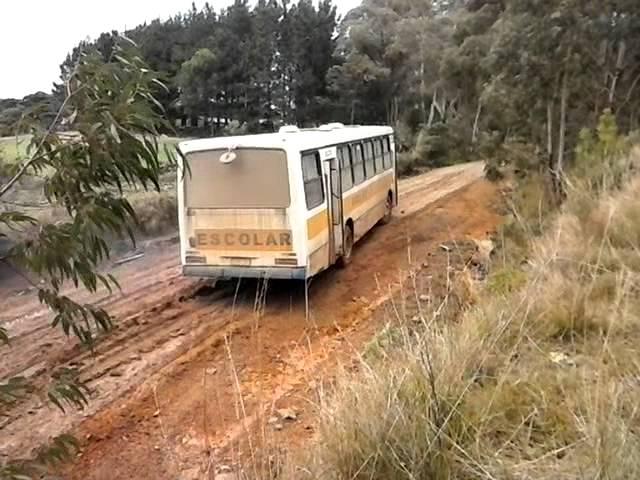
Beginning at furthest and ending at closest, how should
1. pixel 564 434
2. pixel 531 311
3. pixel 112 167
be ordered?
pixel 531 311 → pixel 564 434 → pixel 112 167

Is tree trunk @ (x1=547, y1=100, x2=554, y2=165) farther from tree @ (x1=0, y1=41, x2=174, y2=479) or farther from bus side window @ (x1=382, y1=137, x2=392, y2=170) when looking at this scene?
tree @ (x1=0, y1=41, x2=174, y2=479)

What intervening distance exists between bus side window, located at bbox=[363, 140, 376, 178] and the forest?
439cm

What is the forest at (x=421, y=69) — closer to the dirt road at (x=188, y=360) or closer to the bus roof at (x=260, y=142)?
the dirt road at (x=188, y=360)

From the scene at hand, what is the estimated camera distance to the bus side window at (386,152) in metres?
16.3

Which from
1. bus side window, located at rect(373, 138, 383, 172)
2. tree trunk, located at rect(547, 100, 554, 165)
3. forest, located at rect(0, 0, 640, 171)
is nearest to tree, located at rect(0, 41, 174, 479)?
bus side window, located at rect(373, 138, 383, 172)

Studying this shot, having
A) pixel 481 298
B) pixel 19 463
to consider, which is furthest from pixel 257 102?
pixel 19 463

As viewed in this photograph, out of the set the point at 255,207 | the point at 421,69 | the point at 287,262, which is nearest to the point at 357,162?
the point at 255,207

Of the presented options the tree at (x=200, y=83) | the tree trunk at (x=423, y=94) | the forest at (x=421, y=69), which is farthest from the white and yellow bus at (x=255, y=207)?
the tree trunk at (x=423, y=94)

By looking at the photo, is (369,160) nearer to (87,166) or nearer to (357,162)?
(357,162)

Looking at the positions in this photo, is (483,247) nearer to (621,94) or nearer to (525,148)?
(525,148)

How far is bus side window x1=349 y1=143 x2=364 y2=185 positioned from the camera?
13.1 m

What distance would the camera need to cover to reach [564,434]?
3246 mm

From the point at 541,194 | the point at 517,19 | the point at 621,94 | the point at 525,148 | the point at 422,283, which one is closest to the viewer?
the point at 422,283

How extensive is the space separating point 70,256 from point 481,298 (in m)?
4.09
